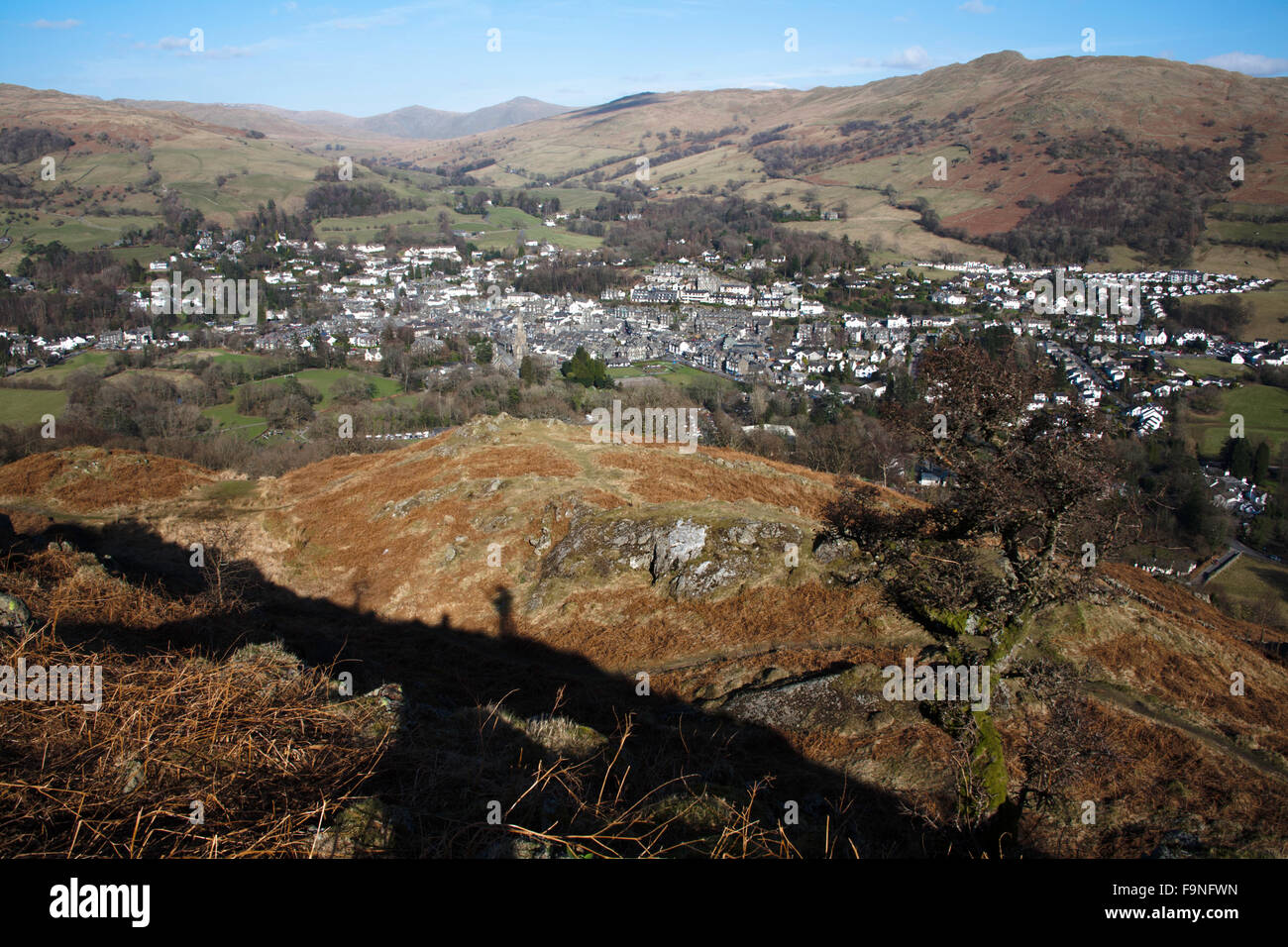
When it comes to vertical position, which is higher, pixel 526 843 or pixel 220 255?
pixel 220 255

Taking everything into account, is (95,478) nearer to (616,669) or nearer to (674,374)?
(616,669)

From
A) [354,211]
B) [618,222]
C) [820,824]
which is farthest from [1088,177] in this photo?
[820,824]

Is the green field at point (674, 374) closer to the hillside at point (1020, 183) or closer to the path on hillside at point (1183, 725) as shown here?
the path on hillside at point (1183, 725)

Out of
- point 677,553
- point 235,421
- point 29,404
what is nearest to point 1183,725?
point 677,553

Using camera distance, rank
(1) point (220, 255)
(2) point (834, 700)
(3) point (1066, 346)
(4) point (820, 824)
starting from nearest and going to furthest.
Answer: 1. (4) point (820, 824)
2. (2) point (834, 700)
3. (3) point (1066, 346)
4. (1) point (220, 255)

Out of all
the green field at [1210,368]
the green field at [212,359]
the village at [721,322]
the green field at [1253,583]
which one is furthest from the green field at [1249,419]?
the green field at [212,359]
